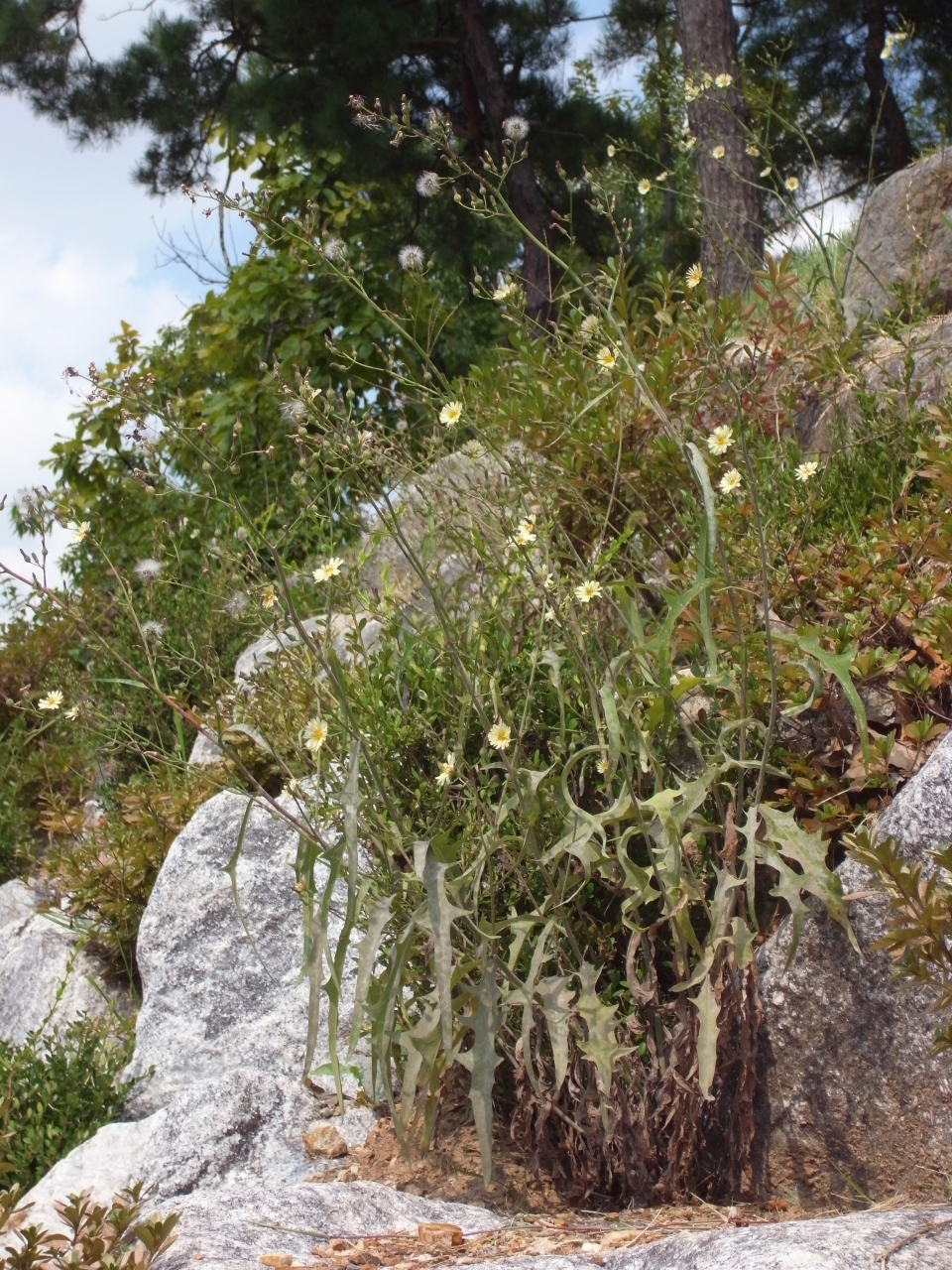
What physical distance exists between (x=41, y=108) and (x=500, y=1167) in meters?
9.49

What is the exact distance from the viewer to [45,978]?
472cm

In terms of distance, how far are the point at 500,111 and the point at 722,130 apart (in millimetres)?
2629

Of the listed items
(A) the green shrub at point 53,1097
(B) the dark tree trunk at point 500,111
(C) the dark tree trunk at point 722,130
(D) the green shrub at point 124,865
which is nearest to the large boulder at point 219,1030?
(A) the green shrub at point 53,1097

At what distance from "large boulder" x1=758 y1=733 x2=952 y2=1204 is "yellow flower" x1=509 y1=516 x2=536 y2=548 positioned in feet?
2.99

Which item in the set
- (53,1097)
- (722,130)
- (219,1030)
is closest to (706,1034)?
(219,1030)

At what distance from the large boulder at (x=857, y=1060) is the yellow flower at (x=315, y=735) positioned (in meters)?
1.03

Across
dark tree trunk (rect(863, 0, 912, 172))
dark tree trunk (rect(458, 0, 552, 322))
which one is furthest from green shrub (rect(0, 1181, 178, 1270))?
dark tree trunk (rect(863, 0, 912, 172))

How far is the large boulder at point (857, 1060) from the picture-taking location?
2361 mm

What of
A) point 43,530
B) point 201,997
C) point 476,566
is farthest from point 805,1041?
point 201,997

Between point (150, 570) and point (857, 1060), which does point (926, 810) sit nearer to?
point (857, 1060)

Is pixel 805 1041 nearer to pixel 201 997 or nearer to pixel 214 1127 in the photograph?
pixel 214 1127

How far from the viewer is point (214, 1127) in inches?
118

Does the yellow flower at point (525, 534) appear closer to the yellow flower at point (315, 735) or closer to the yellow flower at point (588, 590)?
the yellow flower at point (588, 590)

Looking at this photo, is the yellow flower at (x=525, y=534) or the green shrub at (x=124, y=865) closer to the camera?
the yellow flower at (x=525, y=534)
